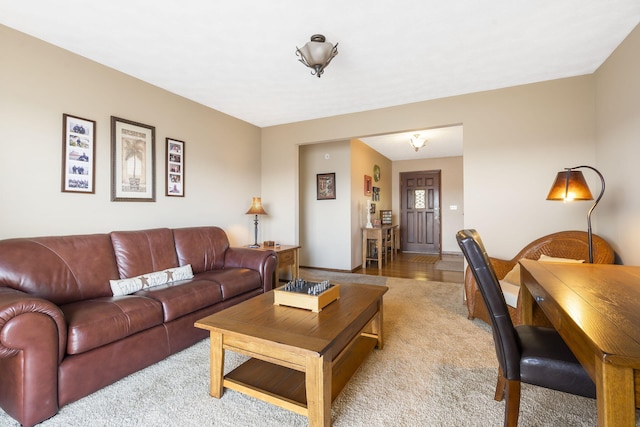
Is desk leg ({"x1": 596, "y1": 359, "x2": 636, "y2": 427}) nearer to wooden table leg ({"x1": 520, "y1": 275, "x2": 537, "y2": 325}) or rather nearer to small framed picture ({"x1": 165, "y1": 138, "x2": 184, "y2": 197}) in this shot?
wooden table leg ({"x1": 520, "y1": 275, "x2": 537, "y2": 325})

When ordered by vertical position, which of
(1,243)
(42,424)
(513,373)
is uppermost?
(1,243)

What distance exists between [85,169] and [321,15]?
227 cm

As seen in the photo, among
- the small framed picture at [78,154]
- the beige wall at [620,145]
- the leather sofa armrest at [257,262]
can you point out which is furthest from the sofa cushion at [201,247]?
the beige wall at [620,145]

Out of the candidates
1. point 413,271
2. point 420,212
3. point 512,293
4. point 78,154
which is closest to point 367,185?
point 413,271

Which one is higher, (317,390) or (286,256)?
(286,256)

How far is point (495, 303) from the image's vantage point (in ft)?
3.77

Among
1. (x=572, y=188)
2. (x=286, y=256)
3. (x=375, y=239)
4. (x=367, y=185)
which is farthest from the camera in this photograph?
(x=367, y=185)

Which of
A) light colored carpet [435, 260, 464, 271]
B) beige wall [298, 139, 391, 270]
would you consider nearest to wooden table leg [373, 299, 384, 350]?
beige wall [298, 139, 391, 270]

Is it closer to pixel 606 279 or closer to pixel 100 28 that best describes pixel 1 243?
pixel 100 28

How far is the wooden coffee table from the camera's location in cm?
130

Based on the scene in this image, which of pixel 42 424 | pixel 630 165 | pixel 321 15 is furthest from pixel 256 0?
pixel 630 165

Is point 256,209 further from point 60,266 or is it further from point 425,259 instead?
point 425,259

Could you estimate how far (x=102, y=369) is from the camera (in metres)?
1.66

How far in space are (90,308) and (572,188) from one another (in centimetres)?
346
